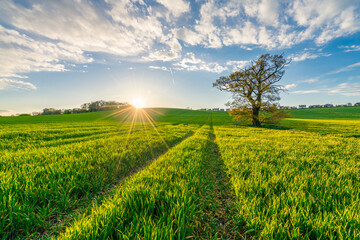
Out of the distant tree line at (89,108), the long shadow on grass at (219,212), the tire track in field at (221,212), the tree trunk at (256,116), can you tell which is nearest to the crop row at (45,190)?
the long shadow on grass at (219,212)

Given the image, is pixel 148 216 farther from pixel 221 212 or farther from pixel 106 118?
pixel 106 118

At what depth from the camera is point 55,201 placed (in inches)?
110

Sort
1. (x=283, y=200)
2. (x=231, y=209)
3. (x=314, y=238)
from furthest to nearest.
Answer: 1. (x=231, y=209)
2. (x=283, y=200)
3. (x=314, y=238)

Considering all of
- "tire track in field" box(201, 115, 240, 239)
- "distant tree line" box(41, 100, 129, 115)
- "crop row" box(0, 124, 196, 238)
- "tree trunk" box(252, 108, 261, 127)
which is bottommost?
"tire track in field" box(201, 115, 240, 239)

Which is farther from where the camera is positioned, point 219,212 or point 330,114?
point 330,114

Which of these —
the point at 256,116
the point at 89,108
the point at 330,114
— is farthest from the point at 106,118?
the point at 330,114

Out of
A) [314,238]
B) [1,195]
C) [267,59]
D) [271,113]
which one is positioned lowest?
[314,238]

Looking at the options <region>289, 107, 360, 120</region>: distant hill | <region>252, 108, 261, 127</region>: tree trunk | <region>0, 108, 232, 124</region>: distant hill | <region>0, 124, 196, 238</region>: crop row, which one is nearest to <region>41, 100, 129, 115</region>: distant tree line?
<region>0, 108, 232, 124</region>: distant hill

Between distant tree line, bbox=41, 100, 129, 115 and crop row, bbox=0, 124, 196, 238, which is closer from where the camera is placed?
crop row, bbox=0, 124, 196, 238

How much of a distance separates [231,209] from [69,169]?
4644 millimetres

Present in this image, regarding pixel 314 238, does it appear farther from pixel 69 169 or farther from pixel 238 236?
pixel 69 169

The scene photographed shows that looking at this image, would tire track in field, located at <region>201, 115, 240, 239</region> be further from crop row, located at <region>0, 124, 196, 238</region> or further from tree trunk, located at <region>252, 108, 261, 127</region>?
tree trunk, located at <region>252, 108, 261, 127</region>

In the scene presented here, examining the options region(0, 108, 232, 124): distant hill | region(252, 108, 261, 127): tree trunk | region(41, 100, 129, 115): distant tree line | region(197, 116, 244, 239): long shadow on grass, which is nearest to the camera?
region(197, 116, 244, 239): long shadow on grass

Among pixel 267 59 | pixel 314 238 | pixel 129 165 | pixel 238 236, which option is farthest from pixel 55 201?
pixel 267 59
